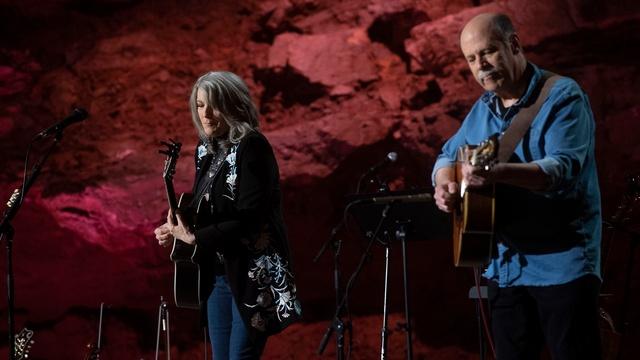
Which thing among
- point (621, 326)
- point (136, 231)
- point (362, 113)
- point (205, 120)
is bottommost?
point (621, 326)

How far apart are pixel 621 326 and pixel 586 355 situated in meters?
2.75

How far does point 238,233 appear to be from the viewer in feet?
9.45

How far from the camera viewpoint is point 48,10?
7.00m

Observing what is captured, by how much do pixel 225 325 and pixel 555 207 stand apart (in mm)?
1454

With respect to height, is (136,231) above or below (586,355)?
above

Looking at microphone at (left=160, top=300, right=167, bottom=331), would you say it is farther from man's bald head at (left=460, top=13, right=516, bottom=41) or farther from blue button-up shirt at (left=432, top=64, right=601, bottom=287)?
man's bald head at (left=460, top=13, right=516, bottom=41)

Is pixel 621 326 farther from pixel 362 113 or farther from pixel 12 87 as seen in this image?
pixel 12 87

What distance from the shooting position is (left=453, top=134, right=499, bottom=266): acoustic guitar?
2.18 m

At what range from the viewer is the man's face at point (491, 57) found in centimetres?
241

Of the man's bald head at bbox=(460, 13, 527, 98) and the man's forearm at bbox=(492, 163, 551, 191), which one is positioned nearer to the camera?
the man's forearm at bbox=(492, 163, 551, 191)

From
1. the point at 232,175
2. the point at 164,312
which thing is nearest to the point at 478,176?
the point at 232,175

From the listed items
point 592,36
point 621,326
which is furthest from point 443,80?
point 621,326

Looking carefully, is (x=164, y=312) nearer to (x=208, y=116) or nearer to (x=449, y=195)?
(x=208, y=116)

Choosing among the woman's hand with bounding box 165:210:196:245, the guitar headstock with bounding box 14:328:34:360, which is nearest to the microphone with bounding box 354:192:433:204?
the woman's hand with bounding box 165:210:196:245
